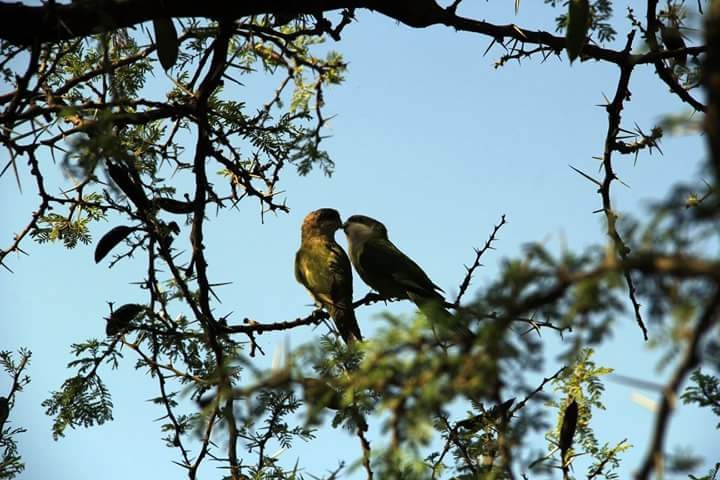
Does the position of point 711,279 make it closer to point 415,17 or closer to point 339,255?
point 415,17

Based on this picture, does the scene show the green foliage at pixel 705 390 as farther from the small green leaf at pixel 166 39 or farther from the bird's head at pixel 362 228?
the bird's head at pixel 362 228

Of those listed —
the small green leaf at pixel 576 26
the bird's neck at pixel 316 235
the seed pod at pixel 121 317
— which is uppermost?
the bird's neck at pixel 316 235

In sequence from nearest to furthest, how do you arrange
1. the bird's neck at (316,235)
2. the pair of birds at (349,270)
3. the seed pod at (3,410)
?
the seed pod at (3,410) < the pair of birds at (349,270) < the bird's neck at (316,235)

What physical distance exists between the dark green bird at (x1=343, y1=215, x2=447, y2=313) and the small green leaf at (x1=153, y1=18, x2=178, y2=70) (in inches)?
115

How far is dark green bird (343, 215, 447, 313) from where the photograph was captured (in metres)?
6.41

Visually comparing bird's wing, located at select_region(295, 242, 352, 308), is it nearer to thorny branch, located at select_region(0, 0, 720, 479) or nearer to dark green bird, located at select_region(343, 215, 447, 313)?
dark green bird, located at select_region(343, 215, 447, 313)

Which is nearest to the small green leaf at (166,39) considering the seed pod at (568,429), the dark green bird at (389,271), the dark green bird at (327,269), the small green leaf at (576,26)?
the small green leaf at (576,26)

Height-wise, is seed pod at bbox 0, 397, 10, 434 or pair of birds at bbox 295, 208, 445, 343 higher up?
pair of birds at bbox 295, 208, 445, 343

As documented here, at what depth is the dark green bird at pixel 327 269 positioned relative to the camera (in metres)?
5.81

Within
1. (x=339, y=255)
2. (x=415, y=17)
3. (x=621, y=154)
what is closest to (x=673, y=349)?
(x=415, y=17)

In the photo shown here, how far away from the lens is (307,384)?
5.86 feet

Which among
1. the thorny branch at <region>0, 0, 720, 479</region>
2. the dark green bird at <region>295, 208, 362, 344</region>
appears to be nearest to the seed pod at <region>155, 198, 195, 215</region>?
the thorny branch at <region>0, 0, 720, 479</region>

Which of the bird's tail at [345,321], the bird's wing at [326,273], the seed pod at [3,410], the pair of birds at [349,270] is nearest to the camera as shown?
the seed pod at [3,410]

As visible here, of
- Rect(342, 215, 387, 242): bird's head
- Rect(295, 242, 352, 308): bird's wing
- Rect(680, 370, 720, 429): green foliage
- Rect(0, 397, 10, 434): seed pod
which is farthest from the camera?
Rect(342, 215, 387, 242): bird's head
